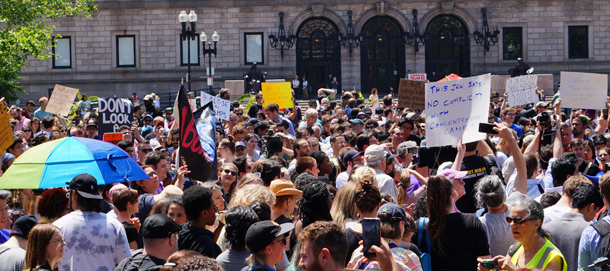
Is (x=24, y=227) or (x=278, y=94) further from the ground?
(x=278, y=94)

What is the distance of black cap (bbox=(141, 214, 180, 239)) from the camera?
5353 millimetres

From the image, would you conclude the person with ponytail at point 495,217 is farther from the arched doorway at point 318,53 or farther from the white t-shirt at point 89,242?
the arched doorway at point 318,53

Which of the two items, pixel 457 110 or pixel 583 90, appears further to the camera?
pixel 583 90

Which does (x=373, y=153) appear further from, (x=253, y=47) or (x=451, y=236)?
(x=253, y=47)

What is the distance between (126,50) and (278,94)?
23.8m

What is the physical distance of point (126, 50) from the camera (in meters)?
41.8

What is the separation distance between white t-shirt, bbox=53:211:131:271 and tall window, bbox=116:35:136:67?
36.8 metres

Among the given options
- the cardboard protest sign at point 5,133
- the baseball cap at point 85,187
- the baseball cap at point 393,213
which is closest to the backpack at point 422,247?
the baseball cap at point 393,213

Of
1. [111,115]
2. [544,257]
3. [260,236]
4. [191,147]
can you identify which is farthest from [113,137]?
[544,257]

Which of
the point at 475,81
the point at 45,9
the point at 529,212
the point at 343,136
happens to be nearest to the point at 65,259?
the point at 529,212

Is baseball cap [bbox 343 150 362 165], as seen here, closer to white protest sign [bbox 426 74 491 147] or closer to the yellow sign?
white protest sign [bbox 426 74 491 147]

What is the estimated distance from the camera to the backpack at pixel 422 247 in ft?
19.3

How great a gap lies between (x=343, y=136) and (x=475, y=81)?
326cm

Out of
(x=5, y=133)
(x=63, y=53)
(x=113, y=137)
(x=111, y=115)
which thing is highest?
(x=63, y=53)
